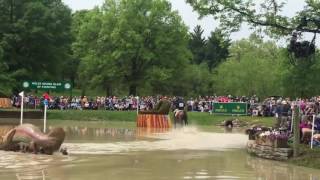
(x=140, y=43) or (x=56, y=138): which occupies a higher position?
(x=140, y=43)

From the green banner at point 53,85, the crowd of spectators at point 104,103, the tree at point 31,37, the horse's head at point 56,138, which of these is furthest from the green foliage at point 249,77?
the horse's head at point 56,138

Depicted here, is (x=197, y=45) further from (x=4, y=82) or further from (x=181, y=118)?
(x=181, y=118)

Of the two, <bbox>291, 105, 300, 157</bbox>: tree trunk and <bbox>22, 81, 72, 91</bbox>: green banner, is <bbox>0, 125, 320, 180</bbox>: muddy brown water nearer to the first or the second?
<bbox>291, 105, 300, 157</bbox>: tree trunk

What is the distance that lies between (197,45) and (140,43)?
158 ft

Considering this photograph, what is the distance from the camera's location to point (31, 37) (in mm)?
61469

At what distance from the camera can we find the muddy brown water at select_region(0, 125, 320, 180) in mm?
15695

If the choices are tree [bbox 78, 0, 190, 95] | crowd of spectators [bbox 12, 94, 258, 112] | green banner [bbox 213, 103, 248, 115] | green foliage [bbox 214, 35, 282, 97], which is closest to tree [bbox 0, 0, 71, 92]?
crowd of spectators [bbox 12, 94, 258, 112]

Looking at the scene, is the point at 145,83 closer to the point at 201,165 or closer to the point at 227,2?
the point at 227,2

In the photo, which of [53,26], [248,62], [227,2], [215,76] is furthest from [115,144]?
[215,76]

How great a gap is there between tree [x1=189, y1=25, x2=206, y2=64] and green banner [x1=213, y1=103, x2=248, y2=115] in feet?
205

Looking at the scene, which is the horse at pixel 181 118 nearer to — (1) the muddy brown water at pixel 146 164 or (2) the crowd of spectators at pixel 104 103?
(2) the crowd of spectators at pixel 104 103

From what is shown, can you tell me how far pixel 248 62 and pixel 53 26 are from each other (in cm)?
2776

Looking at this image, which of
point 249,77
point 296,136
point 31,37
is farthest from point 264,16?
point 249,77

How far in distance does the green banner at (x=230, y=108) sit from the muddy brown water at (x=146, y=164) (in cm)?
2167
